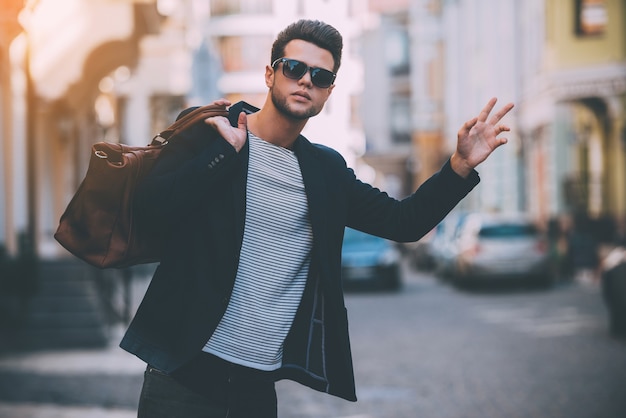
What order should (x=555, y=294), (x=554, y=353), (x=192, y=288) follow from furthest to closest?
1. (x=555, y=294)
2. (x=554, y=353)
3. (x=192, y=288)

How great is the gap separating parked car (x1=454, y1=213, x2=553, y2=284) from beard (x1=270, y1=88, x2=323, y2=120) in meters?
20.1

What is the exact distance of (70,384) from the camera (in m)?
10.0

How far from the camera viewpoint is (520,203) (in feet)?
129

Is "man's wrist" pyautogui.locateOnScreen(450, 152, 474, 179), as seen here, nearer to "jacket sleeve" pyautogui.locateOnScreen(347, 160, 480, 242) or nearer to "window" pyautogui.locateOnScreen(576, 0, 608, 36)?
"jacket sleeve" pyautogui.locateOnScreen(347, 160, 480, 242)

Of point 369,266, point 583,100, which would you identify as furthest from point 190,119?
point 583,100

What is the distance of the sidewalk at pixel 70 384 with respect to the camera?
337 inches

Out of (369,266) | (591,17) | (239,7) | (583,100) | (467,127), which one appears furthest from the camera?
(239,7)

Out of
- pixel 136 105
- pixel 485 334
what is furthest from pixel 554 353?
pixel 136 105

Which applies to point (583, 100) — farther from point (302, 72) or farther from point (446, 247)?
point (302, 72)

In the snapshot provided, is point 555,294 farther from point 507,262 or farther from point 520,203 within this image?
point 520,203

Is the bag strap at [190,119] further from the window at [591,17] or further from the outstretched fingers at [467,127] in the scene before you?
the window at [591,17]

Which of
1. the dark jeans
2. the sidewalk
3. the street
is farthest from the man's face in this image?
the street

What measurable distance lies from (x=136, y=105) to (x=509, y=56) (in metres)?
15.3

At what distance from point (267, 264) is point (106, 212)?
1.68 feet
